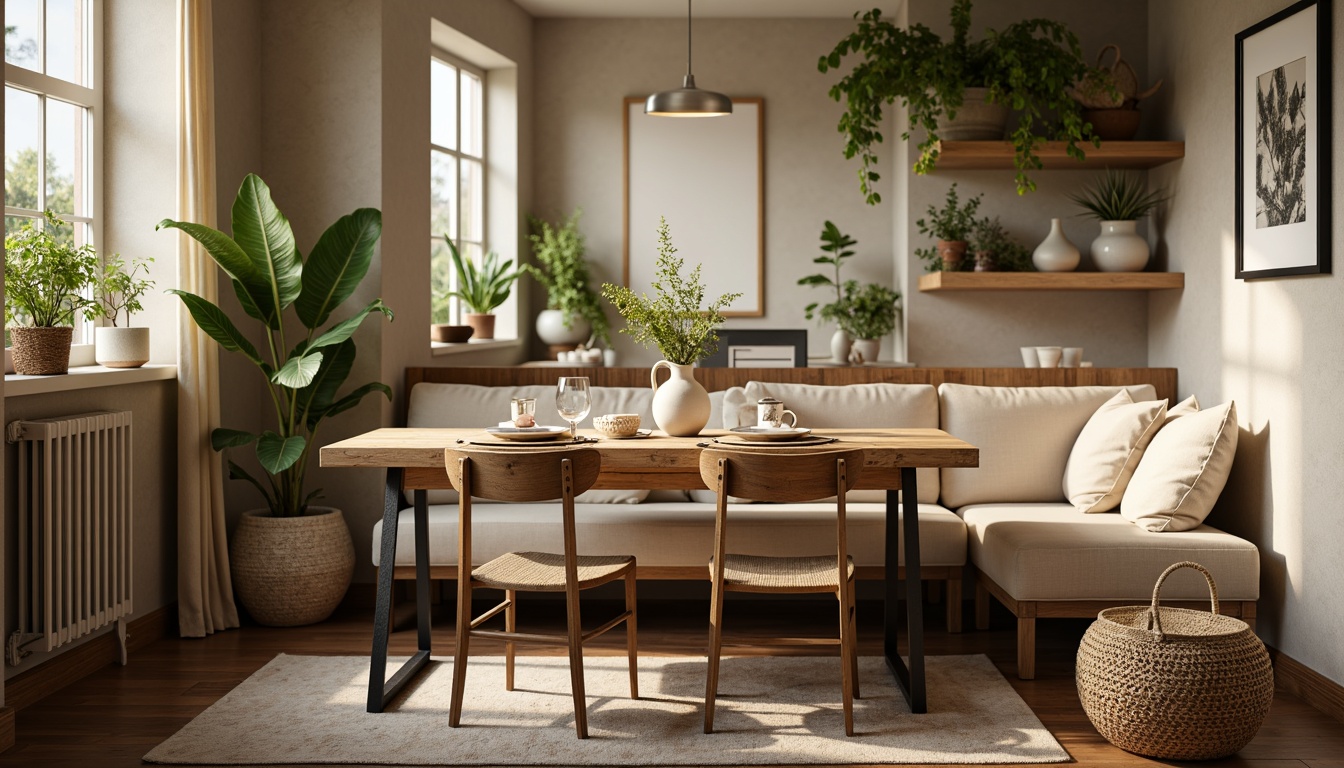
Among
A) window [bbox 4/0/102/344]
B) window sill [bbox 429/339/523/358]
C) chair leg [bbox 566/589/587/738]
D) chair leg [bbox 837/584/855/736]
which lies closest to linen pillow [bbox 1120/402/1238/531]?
chair leg [bbox 837/584/855/736]

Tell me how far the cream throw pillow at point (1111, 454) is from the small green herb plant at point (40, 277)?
3.38m

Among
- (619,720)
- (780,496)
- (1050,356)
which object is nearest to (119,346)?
(619,720)

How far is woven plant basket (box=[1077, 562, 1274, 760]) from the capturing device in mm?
2877

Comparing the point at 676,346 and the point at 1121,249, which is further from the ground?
the point at 1121,249

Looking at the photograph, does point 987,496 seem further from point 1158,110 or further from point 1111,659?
point 1158,110

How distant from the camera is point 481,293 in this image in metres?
5.96

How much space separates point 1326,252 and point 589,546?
2.46 m

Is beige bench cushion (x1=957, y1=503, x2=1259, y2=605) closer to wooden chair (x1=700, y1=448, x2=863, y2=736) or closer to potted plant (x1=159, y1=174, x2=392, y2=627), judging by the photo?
wooden chair (x1=700, y1=448, x2=863, y2=736)

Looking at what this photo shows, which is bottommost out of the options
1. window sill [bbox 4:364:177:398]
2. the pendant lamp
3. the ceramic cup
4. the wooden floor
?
the wooden floor

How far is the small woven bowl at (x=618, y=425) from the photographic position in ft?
11.3

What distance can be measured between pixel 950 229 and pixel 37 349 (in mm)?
3679

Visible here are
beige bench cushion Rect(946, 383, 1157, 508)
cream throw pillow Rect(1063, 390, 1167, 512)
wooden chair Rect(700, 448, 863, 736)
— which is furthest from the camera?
beige bench cushion Rect(946, 383, 1157, 508)

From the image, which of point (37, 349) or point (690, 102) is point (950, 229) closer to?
point (690, 102)

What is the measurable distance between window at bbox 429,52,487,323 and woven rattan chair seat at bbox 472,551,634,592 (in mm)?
2617
